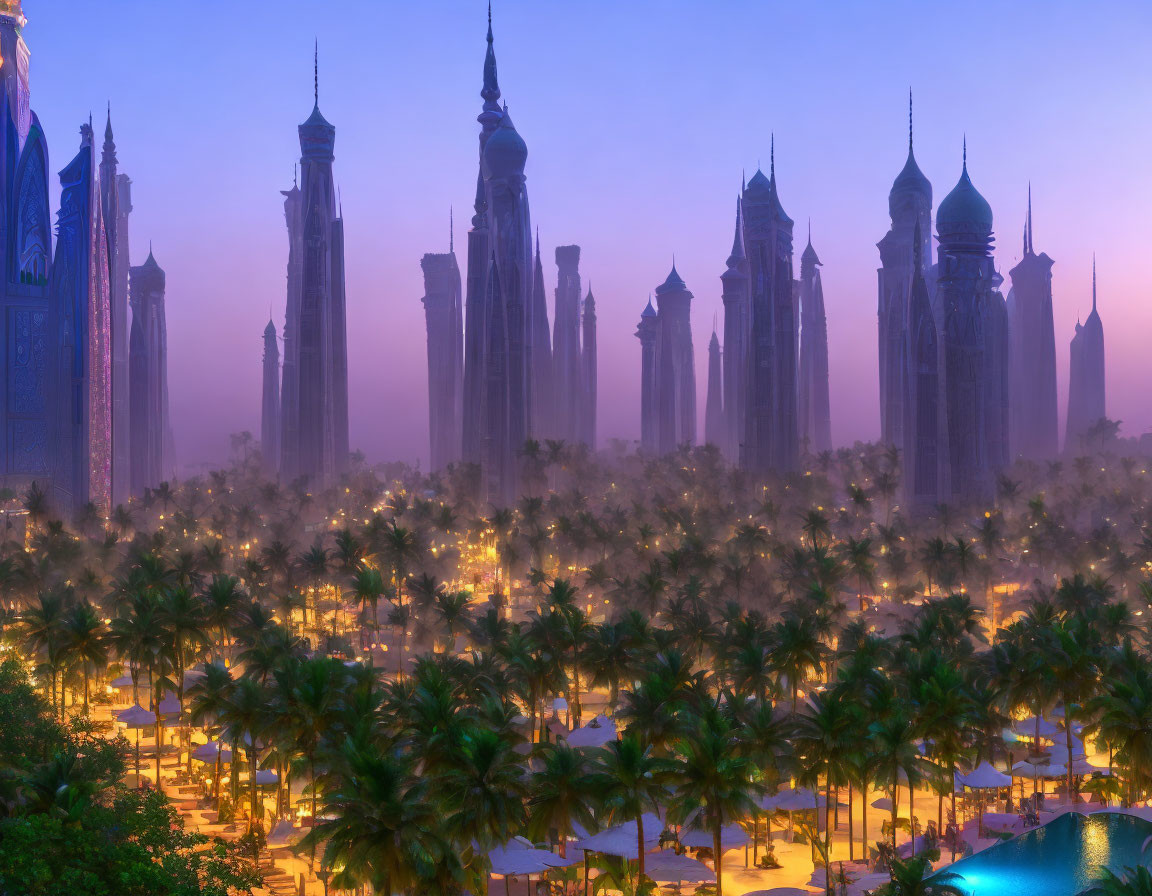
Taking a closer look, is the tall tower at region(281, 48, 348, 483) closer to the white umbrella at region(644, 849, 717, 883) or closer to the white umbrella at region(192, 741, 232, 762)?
the white umbrella at region(192, 741, 232, 762)

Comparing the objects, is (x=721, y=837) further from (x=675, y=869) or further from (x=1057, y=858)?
(x=1057, y=858)

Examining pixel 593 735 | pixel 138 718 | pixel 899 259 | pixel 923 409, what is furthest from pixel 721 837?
pixel 899 259

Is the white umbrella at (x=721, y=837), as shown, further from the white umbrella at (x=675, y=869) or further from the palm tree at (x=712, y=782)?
the palm tree at (x=712, y=782)

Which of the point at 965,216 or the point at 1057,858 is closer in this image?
the point at 1057,858

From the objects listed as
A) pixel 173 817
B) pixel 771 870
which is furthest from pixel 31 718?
pixel 771 870

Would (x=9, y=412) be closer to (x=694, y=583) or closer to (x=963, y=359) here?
(x=694, y=583)

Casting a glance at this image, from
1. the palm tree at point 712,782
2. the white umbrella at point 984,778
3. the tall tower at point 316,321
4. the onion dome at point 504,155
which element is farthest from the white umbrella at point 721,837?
the onion dome at point 504,155
